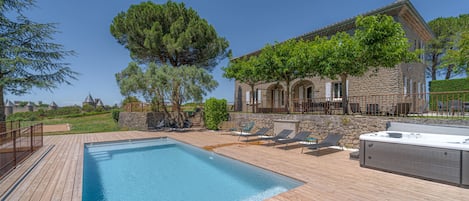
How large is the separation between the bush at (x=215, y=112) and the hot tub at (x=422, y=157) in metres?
10.2

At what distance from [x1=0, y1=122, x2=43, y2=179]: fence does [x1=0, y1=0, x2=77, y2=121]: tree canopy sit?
19.1ft

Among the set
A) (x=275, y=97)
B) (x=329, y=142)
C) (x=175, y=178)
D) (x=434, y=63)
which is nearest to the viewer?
(x=175, y=178)

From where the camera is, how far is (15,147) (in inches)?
228

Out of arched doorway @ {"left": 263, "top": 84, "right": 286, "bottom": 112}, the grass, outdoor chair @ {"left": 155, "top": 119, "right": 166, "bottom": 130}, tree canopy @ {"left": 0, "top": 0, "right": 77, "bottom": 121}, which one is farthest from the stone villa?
tree canopy @ {"left": 0, "top": 0, "right": 77, "bottom": 121}

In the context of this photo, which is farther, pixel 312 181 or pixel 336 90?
pixel 336 90

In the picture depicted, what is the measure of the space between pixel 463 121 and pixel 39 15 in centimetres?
1978

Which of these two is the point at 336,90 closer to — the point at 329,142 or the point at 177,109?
the point at 329,142

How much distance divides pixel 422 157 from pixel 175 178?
6.24 m

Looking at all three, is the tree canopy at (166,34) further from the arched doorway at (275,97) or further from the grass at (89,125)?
the grass at (89,125)

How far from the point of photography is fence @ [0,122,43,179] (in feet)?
17.8

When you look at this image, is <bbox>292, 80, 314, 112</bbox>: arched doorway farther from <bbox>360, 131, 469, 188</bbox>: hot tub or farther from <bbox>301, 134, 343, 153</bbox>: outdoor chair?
<bbox>360, 131, 469, 188</bbox>: hot tub

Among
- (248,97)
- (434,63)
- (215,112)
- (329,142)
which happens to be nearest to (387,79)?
(329,142)

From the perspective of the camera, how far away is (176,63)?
62.3 ft

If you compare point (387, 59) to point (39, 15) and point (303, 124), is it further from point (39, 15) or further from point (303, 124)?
point (39, 15)
